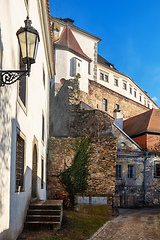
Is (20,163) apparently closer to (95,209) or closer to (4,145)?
(4,145)

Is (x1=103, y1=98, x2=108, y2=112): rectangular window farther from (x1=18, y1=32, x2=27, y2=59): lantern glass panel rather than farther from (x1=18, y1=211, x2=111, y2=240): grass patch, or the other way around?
(x1=18, y1=32, x2=27, y2=59): lantern glass panel

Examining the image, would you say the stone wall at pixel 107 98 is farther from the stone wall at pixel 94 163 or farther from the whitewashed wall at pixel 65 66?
the stone wall at pixel 94 163

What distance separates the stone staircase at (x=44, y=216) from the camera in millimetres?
8461

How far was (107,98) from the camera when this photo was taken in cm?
3522

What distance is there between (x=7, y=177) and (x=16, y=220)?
1.72 meters

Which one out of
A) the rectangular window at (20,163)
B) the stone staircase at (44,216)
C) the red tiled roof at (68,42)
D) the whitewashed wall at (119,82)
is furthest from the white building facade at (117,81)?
the rectangular window at (20,163)

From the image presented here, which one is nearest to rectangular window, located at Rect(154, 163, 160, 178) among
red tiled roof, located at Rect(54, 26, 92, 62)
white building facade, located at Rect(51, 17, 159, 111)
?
white building facade, located at Rect(51, 17, 159, 111)

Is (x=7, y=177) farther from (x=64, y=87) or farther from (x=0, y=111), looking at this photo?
(x=64, y=87)

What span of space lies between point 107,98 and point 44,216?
2743 centimetres

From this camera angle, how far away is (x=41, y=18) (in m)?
12.1

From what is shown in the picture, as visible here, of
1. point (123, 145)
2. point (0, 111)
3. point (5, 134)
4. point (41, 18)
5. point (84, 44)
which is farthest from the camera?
point (84, 44)

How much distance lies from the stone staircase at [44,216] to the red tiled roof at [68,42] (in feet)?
77.2

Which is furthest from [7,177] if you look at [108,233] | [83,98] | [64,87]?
[83,98]

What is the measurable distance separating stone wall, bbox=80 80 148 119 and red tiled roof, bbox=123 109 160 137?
514 cm
